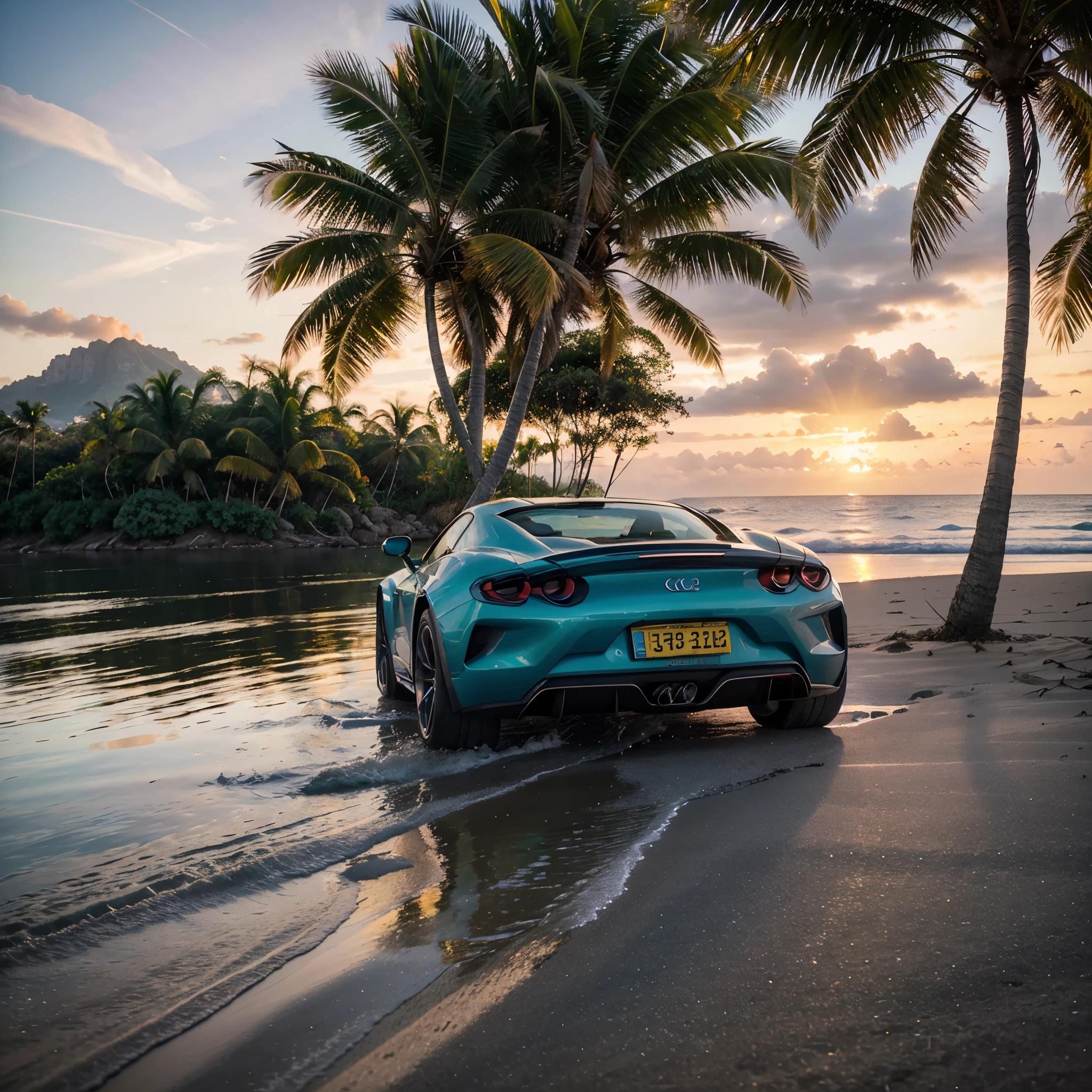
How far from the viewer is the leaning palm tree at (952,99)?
7.89 meters

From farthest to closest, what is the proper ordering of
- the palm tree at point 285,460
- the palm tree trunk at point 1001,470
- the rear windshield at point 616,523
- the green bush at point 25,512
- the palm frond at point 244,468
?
the green bush at point 25,512 → the palm tree at point 285,460 → the palm frond at point 244,468 → the palm tree trunk at point 1001,470 → the rear windshield at point 616,523

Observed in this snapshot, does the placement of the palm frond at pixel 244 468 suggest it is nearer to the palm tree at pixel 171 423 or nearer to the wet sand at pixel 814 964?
the palm tree at pixel 171 423

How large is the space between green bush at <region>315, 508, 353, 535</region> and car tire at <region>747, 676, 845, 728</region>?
44731 mm

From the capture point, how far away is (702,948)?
1977 mm

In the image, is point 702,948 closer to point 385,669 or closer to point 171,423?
point 385,669

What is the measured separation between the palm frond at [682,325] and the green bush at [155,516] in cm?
3218

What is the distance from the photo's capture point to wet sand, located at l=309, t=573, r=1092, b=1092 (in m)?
1.52

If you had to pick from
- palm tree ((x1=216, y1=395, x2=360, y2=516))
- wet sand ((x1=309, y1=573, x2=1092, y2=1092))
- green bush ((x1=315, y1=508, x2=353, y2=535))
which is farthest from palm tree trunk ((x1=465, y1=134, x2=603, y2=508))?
green bush ((x1=315, y1=508, x2=353, y2=535))

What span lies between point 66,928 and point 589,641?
7.23ft

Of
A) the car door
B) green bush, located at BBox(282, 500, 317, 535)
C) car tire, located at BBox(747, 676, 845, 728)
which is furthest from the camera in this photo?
green bush, located at BBox(282, 500, 317, 535)

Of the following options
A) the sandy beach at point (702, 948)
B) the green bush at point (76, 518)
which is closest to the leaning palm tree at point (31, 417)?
the green bush at point (76, 518)

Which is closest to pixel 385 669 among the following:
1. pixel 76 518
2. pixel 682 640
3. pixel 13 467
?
pixel 682 640

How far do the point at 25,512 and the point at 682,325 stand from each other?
43.9m

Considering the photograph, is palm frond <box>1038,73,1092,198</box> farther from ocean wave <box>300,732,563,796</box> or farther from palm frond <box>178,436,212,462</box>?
palm frond <box>178,436,212,462</box>
